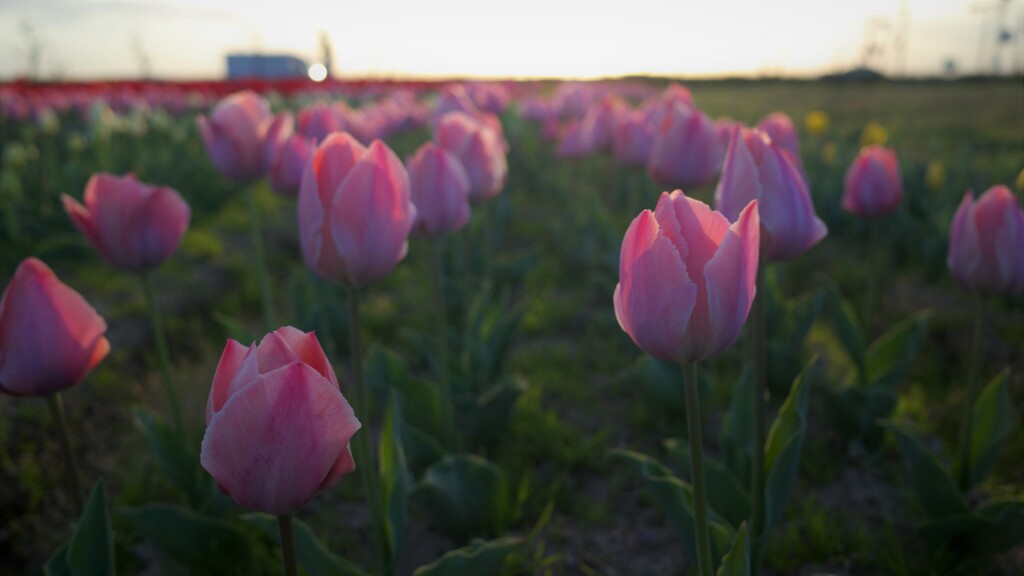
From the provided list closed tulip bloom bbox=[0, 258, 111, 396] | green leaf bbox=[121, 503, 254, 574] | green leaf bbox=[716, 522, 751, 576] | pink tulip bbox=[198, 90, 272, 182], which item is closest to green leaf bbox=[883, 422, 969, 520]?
green leaf bbox=[716, 522, 751, 576]

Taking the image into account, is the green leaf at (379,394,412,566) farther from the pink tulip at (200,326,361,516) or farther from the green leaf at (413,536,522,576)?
the pink tulip at (200,326,361,516)

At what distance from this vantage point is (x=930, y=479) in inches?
73.8

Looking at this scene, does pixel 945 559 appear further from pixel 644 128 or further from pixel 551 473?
pixel 644 128

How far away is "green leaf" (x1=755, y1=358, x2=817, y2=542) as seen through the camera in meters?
1.57

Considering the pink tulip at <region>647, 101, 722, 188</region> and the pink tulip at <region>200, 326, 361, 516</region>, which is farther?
the pink tulip at <region>647, 101, 722, 188</region>

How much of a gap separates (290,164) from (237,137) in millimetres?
275

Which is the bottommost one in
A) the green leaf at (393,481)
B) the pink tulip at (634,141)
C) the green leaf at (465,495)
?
the green leaf at (465,495)

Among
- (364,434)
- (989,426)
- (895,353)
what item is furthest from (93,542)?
(895,353)

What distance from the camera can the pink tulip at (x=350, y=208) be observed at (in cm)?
142

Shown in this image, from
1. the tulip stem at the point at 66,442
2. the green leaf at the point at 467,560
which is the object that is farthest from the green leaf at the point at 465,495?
the tulip stem at the point at 66,442

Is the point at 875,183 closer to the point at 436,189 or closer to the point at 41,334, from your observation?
the point at 436,189

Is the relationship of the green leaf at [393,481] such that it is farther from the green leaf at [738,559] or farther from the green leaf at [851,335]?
the green leaf at [851,335]

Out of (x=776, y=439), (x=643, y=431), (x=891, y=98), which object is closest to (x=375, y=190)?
(x=776, y=439)

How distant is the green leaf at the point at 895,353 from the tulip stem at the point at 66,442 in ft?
8.04
